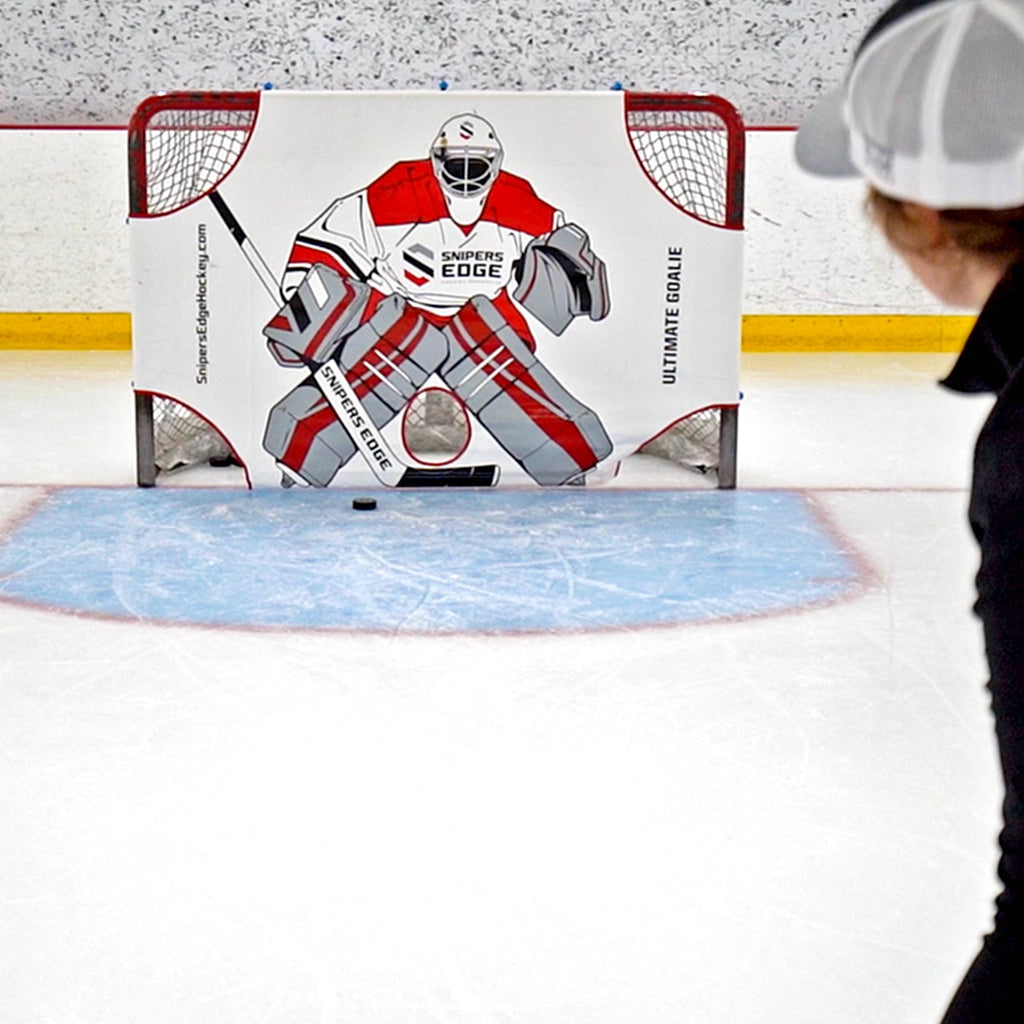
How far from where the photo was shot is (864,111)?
0.75m

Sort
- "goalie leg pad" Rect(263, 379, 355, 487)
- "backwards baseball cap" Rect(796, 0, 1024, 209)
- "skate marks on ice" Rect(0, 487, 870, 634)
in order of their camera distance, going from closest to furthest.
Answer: "backwards baseball cap" Rect(796, 0, 1024, 209), "skate marks on ice" Rect(0, 487, 870, 634), "goalie leg pad" Rect(263, 379, 355, 487)

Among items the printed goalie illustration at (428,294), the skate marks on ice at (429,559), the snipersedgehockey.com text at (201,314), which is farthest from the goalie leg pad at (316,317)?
the skate marks on ice at (429,559)

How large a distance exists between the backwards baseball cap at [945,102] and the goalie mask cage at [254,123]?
3928mm

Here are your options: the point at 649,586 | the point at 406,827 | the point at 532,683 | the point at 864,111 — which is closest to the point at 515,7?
the point at 649,586

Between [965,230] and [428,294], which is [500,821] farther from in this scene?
[428,294]

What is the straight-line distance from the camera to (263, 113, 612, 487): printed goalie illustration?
181 inches

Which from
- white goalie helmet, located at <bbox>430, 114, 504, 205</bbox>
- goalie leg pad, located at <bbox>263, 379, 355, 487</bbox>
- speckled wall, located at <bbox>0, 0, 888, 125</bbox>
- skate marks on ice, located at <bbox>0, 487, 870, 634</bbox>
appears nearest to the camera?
skate marks on ice, located at <bbox>0, 487, 870, 634</bbox>

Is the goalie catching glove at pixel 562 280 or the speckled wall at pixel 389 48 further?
the speckled wall at pixel 389 48

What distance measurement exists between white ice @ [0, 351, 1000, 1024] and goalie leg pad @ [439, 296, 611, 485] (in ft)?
4.01

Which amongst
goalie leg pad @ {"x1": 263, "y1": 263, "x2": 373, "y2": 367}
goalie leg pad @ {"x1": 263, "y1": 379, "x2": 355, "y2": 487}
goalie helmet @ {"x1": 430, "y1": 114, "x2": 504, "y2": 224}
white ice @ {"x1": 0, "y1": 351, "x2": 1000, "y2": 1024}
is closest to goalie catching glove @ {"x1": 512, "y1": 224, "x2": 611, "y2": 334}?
goalie helmet @ {"x1": 430, "y1": 114, "x2": 504, "y2": 224}

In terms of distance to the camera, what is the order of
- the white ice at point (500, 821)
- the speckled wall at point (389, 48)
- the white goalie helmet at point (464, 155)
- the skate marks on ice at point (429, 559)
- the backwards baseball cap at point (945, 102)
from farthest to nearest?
the speckled wall at point (389, 48) < the white goalie helmet at point (464, 155) < the skate marks on ice at point (429, 559) < the white ice at point (500, 821) < the backwards baseball cap at point (945, 102)

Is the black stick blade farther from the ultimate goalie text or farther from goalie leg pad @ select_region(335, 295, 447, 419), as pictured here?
the ultimate goalie text

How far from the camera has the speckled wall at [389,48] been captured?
866 cm

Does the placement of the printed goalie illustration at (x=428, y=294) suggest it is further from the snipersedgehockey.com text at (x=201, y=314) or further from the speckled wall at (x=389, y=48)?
the speckled wall at (x=389, y=48)
